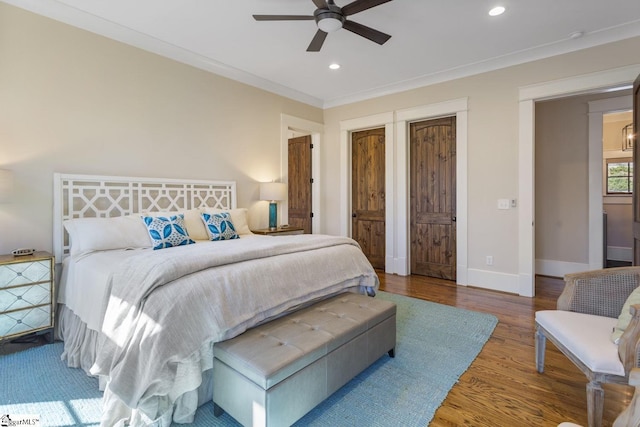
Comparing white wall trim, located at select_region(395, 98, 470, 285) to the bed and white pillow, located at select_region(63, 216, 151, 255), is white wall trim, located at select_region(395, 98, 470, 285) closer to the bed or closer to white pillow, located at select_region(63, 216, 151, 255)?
the bed

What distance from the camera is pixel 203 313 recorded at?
1.68 meters

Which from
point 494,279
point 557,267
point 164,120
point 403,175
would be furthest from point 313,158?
point 557,267

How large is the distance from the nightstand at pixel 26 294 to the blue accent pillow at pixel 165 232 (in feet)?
2.42

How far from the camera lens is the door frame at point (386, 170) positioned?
497cm

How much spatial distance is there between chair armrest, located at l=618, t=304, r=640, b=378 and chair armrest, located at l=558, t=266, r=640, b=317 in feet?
1.98

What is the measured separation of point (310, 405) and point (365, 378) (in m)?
0.59

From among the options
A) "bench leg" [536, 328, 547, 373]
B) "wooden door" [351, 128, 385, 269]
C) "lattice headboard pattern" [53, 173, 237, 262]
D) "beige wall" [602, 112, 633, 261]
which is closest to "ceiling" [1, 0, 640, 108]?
"wooden door" [351, 128, 385, 269]

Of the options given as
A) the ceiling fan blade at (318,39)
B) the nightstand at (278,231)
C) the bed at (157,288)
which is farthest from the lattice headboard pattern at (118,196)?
the ceiling fan blade at (318,39)

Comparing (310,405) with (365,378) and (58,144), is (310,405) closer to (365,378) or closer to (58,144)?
(365,378)

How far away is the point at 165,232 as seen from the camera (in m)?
2.86

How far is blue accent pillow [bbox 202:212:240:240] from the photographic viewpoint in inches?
132

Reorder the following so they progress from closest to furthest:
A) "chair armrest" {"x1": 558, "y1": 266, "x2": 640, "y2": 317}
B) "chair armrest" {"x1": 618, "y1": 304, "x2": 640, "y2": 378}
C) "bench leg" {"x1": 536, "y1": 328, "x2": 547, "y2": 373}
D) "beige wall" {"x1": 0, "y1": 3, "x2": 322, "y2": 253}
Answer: "chair armrest" {"x1": 618, "y1": 304, "x2": 640, "y2": 378} → "chair armrest" {"x1": 558, "y1": 266, "x2": 640, "y2": 317} → "bench leg" {"x1": 536, "y1": 328, "x2": 547, "y2": 373} → "beige wall" {"x1": 0, "y1": 3, "x2": 322, "y2": 253}

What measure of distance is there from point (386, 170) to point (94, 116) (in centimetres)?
382

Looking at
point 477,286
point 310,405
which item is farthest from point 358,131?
point 310,405
